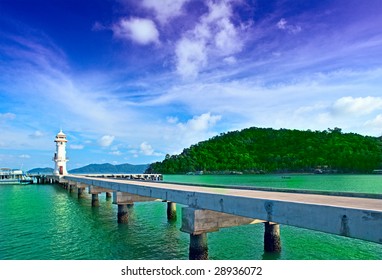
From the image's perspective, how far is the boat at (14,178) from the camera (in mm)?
88688

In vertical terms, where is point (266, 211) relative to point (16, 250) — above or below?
above

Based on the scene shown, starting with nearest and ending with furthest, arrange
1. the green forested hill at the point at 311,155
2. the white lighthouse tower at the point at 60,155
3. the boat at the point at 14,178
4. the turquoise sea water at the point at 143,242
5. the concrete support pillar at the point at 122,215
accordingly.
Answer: the turquoise sea water at the point at 143,242
the concrete support pillar at the point at 122,215
the white lighthouse tower at the point at 60,155
the boat at the point at 14,178
the green forested hill at the point at 311,155

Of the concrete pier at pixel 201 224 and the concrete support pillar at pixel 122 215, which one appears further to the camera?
the concrete support pillar at pixel 122 215

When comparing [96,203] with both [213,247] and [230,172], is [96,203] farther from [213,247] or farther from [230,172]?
[230,172]

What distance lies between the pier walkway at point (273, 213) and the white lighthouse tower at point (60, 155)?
58523mm

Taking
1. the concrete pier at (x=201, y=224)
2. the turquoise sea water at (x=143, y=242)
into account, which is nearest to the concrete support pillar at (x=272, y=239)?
the turquoise sea water at (x=143, y=242)

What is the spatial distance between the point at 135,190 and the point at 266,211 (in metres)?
14.0

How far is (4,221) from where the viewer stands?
28484mm

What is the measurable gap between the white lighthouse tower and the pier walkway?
58.5m

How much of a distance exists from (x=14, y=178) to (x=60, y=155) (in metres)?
24.5
